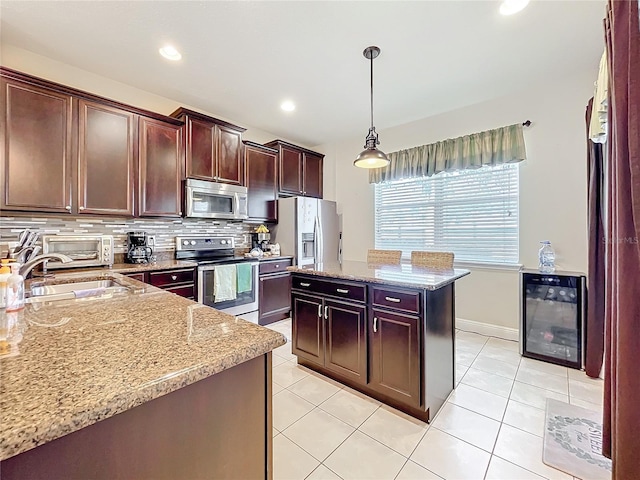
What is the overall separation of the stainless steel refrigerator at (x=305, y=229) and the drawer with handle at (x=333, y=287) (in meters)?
1.49

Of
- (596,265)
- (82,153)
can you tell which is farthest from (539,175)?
(82,153)

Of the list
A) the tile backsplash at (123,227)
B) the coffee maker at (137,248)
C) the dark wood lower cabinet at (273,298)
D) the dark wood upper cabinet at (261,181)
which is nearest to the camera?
the tile backsplash at (123,227)

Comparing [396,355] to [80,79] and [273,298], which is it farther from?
[80,79]

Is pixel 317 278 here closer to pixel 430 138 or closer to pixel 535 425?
pixel 535 425

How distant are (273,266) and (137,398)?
3267mm

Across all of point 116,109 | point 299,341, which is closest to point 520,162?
point 299,341

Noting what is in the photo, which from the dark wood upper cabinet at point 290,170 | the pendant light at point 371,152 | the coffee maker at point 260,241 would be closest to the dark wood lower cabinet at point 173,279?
the coffee maker at point 260,241

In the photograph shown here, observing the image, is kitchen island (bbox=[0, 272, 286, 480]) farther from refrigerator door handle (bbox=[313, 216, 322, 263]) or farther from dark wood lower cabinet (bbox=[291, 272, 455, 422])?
A: refrigerator door handle (bbox=[313, 216, 322, 263])

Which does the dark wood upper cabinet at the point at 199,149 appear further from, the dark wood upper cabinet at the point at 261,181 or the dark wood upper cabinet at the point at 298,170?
the dark wood upper cabinet at the point at 298,170

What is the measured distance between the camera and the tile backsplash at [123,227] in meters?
2.45

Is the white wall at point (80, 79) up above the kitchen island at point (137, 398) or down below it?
above

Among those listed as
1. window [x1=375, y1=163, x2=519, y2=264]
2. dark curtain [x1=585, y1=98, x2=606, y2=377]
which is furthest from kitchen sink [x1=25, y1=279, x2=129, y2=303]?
dark curtain [x1=585, y1=98, x2=606, y2=377]

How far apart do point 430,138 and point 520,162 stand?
1102mm

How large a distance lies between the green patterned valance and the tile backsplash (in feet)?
7.70
